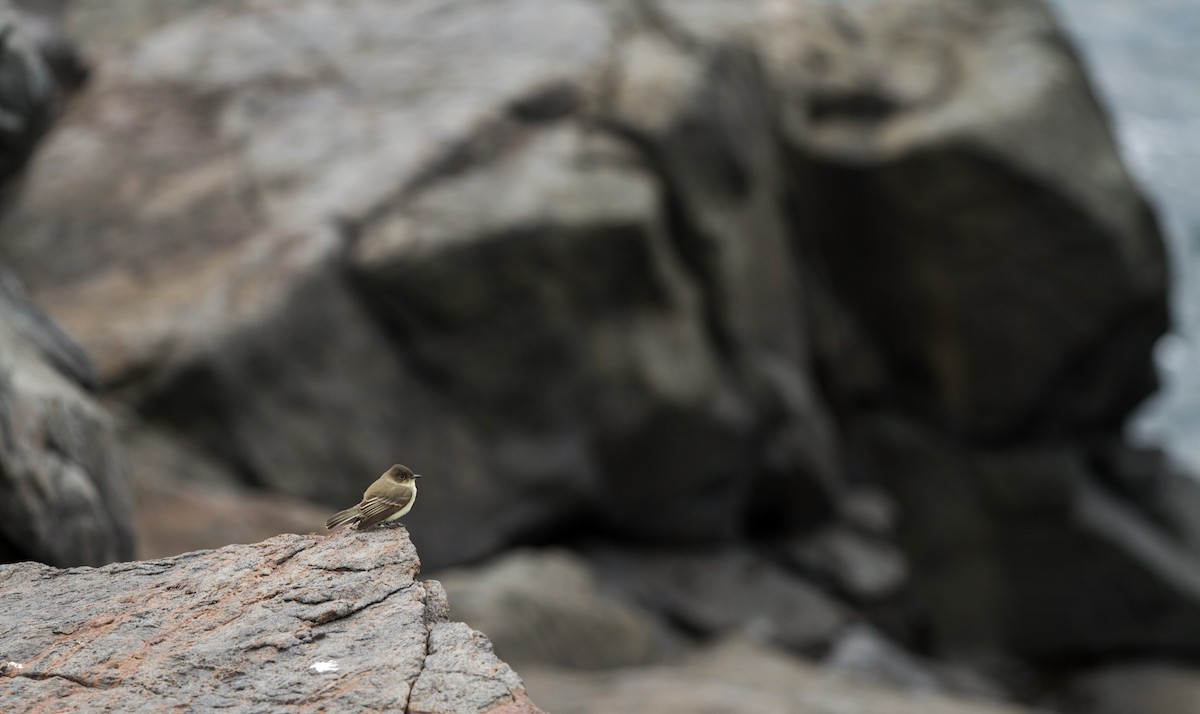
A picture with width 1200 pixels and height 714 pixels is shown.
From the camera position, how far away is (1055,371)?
67.6ft

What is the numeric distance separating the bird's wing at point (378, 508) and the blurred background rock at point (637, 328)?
2.75m

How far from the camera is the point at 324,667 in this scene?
4277 millimetres

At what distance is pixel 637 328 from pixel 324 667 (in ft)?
36.0

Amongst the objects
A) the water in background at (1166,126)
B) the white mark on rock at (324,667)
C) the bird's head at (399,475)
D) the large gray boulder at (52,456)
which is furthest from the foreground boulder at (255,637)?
the water in background at (1166,126)

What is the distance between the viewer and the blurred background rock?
12.0 m

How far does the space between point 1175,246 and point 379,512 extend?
1549 inches

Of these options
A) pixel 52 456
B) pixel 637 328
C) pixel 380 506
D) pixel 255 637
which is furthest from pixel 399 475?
pixel 637 328

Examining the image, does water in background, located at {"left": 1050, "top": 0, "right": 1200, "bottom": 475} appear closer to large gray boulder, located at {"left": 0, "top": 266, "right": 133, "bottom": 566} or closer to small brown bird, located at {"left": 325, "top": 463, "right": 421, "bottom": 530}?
large gray boulder, located at {"left": 0, "top": 266, "right": 133, "bottom": 566}

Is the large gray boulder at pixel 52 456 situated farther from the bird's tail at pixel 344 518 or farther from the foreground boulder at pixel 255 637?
the bird's tail at pixel 344 518

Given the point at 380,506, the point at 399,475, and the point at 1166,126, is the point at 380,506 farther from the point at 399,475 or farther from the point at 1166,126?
the point at 1166,126

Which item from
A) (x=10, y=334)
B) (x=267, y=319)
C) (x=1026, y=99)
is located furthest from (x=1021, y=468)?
(x=10, y=334)

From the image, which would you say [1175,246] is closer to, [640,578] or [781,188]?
[781,188]

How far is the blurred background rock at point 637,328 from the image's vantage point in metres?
12.0

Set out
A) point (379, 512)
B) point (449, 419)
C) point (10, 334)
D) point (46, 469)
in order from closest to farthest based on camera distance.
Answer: point (379, 512) < point (46, 469) < point (10, 334) < point (449, 419)
